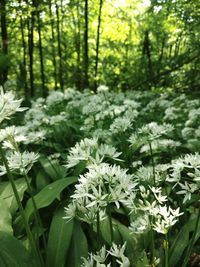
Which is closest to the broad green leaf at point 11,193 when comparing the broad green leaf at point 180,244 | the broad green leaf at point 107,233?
the broad green leaf at point 107,233

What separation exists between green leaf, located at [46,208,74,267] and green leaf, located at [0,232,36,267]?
169 mm

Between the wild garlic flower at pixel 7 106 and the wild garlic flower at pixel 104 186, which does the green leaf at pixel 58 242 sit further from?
the wild garlic flower at pixel 7 106

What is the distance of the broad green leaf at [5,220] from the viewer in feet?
6.87

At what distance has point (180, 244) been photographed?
2041mm

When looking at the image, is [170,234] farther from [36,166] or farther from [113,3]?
[113,3]

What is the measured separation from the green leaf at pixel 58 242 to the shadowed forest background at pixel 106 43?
4.68 meters

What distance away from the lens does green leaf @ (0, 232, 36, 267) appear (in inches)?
67.9

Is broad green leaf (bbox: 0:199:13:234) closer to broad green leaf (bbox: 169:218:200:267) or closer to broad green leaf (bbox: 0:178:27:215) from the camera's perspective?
broad green leaf (bbox: 0:178:27:215)

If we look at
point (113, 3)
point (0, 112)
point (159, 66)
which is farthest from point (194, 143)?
point (113, 3)

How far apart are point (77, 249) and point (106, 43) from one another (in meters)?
13.7

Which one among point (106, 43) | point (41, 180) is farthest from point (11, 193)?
point (106, 43)

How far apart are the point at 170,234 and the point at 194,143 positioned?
4.25 feet

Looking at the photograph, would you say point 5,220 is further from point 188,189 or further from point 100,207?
point 188,189

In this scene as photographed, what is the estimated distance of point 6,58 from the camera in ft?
16.8
